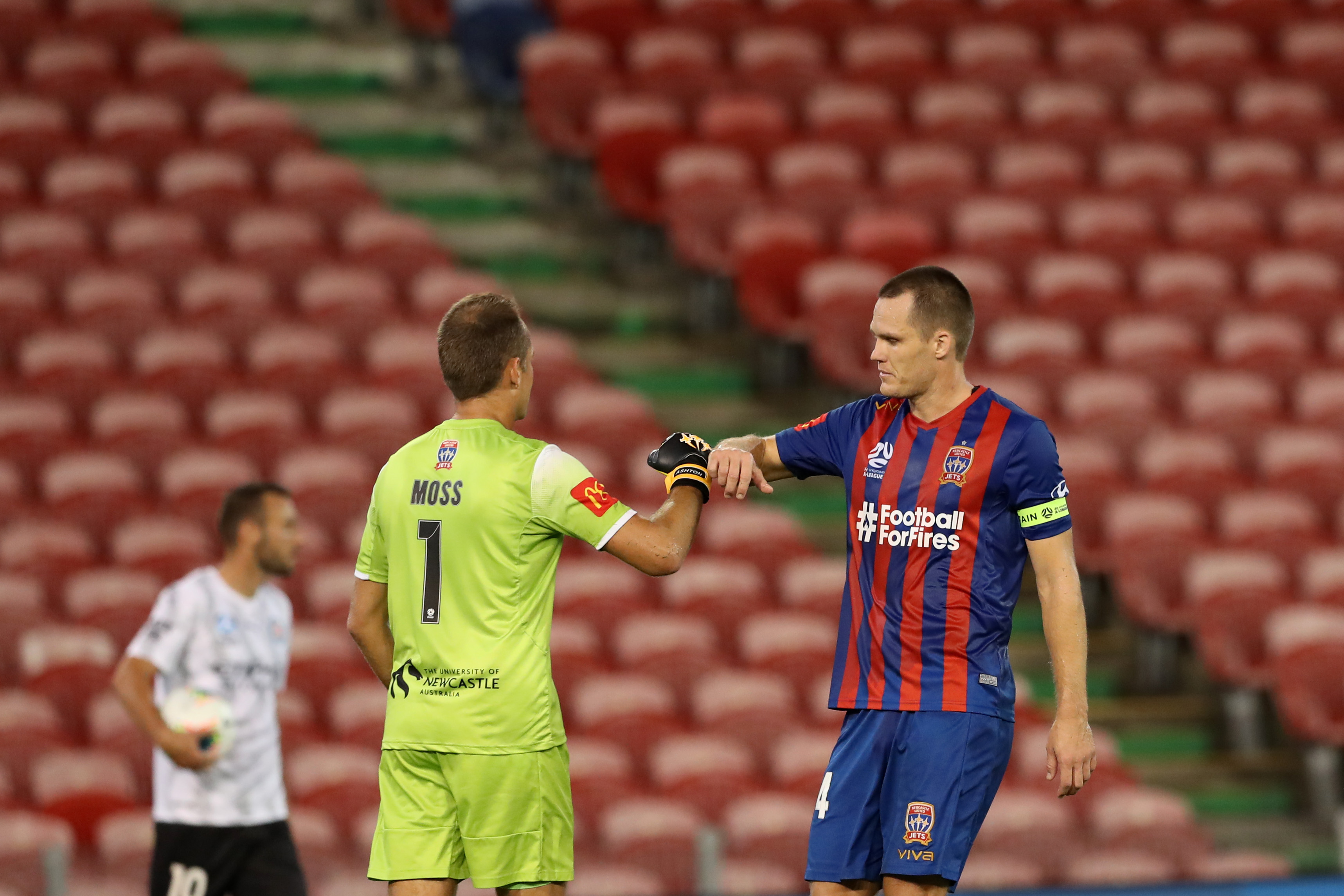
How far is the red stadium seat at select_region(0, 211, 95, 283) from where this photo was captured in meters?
10.6

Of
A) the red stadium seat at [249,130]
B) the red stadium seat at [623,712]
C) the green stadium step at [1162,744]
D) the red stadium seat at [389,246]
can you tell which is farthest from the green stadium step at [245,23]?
the green stadium step at [1162,744]

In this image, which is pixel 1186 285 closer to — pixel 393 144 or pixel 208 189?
pixel 393 144

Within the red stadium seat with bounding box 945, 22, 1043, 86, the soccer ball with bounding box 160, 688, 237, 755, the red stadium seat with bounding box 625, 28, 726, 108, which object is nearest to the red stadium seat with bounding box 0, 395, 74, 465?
the soccer ball with bounding box 160, 688, 237, 755

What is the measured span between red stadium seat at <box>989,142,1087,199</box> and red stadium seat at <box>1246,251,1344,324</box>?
1373 mm

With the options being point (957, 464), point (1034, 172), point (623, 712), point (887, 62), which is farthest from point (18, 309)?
point (957, 464)

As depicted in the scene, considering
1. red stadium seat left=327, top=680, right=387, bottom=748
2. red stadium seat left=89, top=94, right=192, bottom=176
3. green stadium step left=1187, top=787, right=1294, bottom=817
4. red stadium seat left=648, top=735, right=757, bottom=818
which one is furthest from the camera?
red stadium seat left=89, top=94, right=192, bottom=176

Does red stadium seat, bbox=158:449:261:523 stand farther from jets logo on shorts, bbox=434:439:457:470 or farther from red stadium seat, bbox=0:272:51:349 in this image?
jets logo on shorts, bbox=434:439:457:470

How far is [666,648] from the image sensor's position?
27.7 ft

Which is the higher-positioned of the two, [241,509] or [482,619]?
[241,509]

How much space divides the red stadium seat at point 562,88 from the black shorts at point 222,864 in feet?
23.6

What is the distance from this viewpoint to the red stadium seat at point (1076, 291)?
1092 cm

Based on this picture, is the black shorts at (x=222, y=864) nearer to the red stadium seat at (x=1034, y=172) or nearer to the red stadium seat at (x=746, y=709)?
the red stadium seat at (x=746, y=709)

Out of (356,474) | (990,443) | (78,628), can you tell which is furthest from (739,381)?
(990,443)

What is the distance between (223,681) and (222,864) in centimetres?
58
